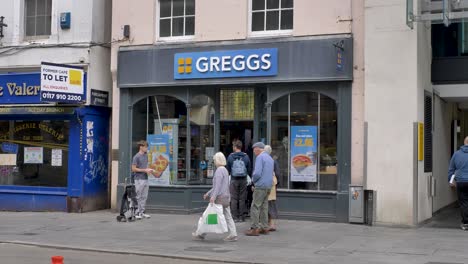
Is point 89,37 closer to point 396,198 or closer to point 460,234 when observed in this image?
point 396,198

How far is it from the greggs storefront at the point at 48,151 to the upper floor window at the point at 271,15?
5014 mm

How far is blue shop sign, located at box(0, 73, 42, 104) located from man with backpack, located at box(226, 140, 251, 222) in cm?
607

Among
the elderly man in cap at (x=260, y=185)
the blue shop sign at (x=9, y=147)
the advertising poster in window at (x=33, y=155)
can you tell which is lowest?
the elderly man in cap at (x=260, y=185)

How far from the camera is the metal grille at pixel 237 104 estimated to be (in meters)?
15.5

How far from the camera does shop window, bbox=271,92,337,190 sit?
47.4 ft

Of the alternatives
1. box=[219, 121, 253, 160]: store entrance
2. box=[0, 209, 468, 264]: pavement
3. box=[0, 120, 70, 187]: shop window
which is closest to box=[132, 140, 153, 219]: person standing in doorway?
box=[0, 209, 468, 264]: pavement

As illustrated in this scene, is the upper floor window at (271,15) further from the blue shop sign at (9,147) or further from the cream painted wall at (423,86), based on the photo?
the blue shop sign at (9,147)

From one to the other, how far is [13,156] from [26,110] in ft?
5.62

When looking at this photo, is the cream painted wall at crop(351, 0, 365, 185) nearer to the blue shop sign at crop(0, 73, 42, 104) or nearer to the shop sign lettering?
the shop sign lettering

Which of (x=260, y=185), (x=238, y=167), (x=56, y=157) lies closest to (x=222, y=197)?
(x=260, y=185)

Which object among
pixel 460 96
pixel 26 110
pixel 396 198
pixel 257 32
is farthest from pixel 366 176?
pixel 26 110

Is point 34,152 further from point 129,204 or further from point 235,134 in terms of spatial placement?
point 235,134

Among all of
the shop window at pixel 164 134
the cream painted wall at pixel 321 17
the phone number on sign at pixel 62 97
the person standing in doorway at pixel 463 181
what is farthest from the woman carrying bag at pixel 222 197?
the phone number on sign at pixel 62 97

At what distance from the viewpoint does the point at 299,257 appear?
33.5 feet
